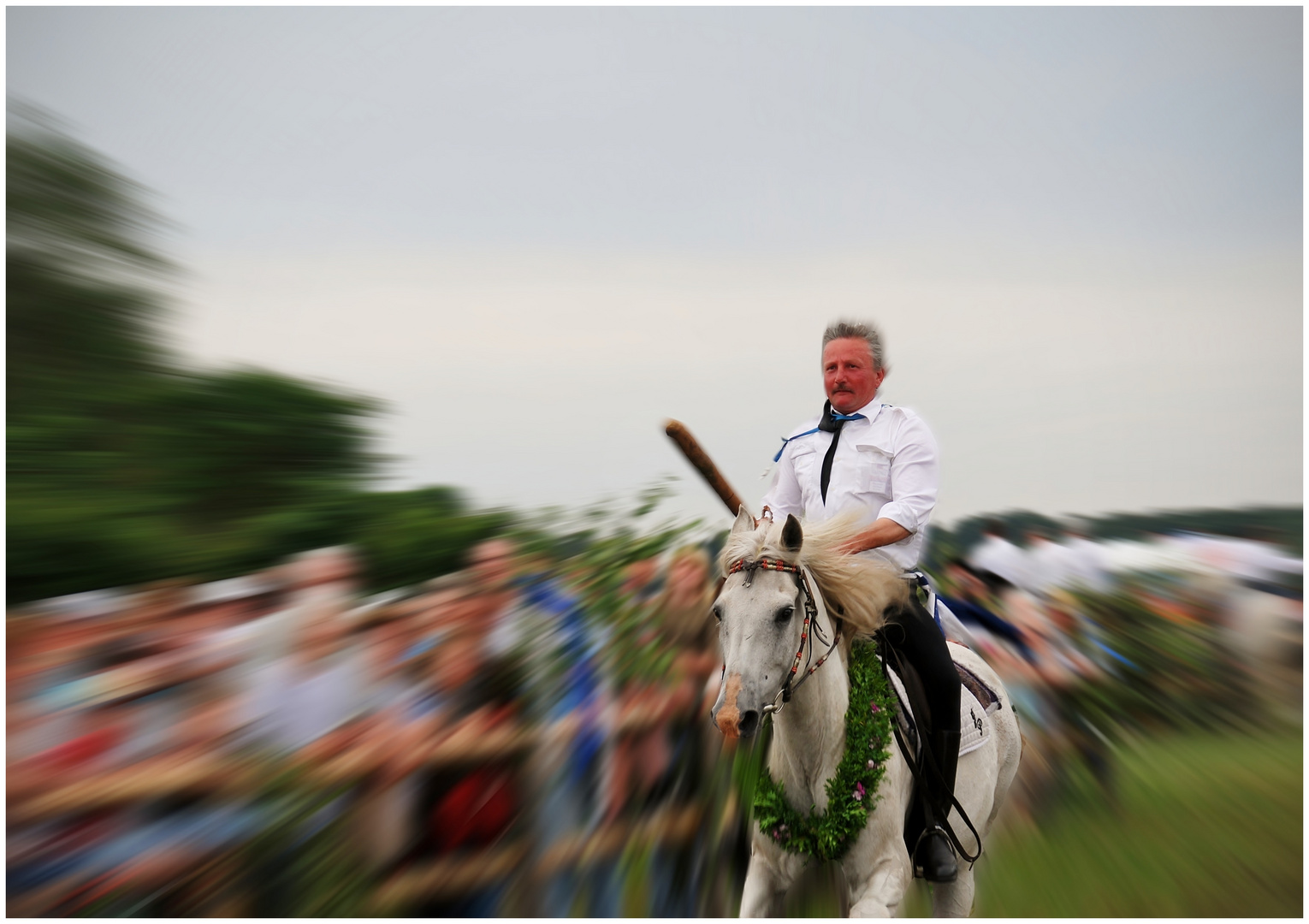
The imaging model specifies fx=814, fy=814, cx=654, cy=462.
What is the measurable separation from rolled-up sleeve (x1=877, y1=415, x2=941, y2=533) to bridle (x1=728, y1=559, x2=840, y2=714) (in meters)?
0.47

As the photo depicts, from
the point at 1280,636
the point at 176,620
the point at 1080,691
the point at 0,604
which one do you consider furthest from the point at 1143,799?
the point at 0,604

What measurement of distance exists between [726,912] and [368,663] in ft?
6.93

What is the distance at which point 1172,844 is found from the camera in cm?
496

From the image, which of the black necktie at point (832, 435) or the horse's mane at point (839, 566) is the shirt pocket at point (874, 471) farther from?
the horse's mane at point (839, 566)

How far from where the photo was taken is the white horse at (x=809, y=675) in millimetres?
2377

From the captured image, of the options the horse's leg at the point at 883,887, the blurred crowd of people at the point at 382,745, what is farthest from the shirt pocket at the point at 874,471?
the horse's leg at the point at 883,887

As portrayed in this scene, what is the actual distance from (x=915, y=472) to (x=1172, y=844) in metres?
3.81

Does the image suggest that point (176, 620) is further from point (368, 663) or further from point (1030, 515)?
point (1030, 515)

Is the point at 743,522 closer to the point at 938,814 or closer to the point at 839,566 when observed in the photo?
the point at 839,566

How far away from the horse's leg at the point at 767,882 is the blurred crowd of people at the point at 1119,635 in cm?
294

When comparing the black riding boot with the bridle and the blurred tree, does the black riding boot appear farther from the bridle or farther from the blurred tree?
the blurred tree

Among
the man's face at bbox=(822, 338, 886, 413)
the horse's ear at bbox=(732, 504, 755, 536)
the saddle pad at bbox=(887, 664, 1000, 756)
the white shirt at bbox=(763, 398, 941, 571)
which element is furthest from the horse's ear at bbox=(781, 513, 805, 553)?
the saddle pad at bbox=(887, 664, 1000, 756)

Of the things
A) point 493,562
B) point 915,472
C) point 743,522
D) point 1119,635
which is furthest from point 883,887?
point 1119,635

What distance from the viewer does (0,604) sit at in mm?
2451
